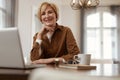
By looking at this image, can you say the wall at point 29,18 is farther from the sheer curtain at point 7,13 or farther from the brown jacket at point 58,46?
the brown jacket at point 58,46

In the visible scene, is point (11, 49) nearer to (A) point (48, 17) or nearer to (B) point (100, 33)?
(A) point (48, 17)

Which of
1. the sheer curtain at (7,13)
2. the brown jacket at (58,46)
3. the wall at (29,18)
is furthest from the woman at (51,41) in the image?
the wall at (29,18)

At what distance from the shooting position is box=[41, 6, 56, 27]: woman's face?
2076 millimetres

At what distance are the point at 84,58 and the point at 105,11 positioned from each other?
478 centimetres

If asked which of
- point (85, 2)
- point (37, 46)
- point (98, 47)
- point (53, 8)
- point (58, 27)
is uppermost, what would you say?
point (85, 2)

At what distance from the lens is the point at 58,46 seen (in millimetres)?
1950

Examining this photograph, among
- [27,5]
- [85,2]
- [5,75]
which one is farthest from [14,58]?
[27,5]

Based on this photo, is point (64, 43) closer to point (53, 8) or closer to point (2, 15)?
point (53, 8)

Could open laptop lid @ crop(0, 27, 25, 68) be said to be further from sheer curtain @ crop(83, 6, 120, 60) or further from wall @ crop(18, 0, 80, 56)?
sheer curtain @ crop(83, 6, 120, 60)

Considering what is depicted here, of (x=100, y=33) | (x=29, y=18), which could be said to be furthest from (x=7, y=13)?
(x=100, y=33)

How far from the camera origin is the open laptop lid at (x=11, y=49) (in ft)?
3.33

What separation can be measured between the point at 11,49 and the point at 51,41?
0.96 meters

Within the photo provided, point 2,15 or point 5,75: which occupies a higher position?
point 2,15

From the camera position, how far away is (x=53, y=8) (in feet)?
6.88
